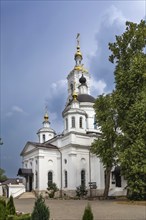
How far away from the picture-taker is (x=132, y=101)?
87.4 feet

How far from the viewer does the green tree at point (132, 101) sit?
24.0 m

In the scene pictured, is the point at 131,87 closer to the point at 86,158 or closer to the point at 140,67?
the point at 140,67

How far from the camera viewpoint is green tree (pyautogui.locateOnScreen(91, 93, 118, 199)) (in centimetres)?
2733

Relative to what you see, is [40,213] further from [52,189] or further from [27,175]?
[27,175]

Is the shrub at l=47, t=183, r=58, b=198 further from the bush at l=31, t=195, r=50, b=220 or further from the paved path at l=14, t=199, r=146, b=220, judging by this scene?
the bush at l=31, t=195, r=50, b=220

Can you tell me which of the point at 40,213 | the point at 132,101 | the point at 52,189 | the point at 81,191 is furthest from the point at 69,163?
the point at 40,213

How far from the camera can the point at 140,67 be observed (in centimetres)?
2586

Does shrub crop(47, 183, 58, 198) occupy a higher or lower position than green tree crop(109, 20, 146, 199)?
lower

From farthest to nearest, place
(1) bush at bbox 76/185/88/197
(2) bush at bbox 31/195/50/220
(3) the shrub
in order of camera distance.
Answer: (3) the shrub
(1) bush at bbox 76/185/88/197
(2) bush at bbox 31/195/50/220

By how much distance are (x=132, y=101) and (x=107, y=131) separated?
3.60 metres

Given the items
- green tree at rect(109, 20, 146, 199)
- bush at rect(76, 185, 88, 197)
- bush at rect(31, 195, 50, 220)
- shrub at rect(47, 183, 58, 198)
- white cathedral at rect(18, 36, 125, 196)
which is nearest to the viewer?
bush at rect(31, 195, 50, 220)

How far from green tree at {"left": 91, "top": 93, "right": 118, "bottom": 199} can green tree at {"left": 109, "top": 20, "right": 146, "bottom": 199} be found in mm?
1063

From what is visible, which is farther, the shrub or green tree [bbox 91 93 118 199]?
the shrub

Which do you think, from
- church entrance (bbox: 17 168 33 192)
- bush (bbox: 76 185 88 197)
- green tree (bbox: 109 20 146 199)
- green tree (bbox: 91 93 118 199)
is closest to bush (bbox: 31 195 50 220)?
green tree (bbox: 109 20 146 199)
